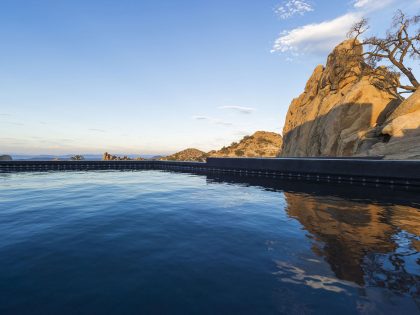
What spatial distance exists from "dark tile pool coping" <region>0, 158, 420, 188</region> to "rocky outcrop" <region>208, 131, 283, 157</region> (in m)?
30.9

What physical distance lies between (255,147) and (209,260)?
59.6 m

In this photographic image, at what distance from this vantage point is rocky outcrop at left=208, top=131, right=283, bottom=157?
5619cm

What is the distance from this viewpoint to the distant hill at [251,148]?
56.1m

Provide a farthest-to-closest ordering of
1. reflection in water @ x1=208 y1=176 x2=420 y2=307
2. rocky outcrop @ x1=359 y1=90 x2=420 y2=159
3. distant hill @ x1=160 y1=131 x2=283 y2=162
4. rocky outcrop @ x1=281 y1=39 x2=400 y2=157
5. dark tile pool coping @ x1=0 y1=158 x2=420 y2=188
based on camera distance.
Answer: distant hill @ x1=160 y1=131 x2=283 y2=162 → rocky outcrop @ x1=281 y1=39 x2=400 y2=157 → rocky outcrop @ x1=359 y1=90 x2=420 y2=159 → dark tile pool coping @ x1=0 y1=158 x2=420 y2=188 → reflection in water @ x1=208 y1=176 x2=420 y2=307

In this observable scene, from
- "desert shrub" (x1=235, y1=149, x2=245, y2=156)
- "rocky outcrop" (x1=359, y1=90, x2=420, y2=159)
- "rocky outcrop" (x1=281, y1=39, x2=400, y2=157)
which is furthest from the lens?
"desert shrub" (x1=235, y1=149, x2=245, y2=156)

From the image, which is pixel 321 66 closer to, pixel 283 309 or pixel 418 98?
pixel 418 98

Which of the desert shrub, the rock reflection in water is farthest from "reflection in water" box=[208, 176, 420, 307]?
the desert shrub

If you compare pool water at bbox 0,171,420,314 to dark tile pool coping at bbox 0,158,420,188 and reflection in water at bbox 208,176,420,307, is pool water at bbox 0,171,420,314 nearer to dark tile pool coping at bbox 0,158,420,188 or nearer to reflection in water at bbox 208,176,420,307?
reflection in water at bbox 208,176,420,307

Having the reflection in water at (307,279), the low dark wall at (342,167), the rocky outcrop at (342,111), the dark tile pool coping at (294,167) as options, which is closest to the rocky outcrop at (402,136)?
the rocky outcrop at (342,111)

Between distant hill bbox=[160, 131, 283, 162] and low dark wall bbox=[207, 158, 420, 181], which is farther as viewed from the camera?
distant hill bbox=[160, 131, 283, 162]

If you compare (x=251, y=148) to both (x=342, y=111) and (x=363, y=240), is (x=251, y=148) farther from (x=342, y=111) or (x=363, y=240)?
(x=363, y=240)

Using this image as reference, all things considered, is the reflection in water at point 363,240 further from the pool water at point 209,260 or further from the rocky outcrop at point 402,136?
the rocky outcrop at point 402,136

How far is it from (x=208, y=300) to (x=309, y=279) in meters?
1.50

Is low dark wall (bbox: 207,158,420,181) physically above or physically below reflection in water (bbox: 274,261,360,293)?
above
